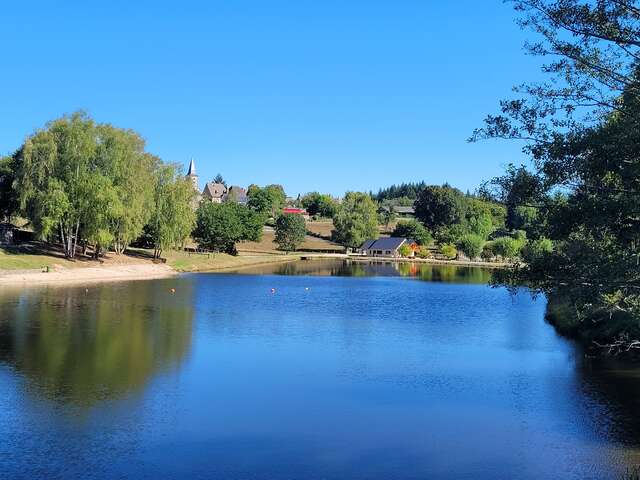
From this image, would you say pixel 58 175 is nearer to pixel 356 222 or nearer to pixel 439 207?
pixel 356 222

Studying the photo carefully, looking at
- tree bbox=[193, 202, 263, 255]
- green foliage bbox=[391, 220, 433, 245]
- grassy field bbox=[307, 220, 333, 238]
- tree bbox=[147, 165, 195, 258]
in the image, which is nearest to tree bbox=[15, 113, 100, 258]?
tree bbox=[147, 165, 195, 258]

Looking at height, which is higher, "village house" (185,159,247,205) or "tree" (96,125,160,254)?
"village house" (185,159,247,205)

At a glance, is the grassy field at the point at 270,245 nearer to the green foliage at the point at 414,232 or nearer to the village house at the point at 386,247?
the village house at the point at 386,247

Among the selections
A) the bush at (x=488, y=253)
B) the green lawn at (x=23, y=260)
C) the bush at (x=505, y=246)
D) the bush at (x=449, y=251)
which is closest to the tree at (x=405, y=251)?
the bush at (x=449, y=251)

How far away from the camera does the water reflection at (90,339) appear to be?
20.8m

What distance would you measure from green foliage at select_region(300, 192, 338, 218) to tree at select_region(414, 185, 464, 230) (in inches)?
1107

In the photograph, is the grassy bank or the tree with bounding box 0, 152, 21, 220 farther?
the grassy bank

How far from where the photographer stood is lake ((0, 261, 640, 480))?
14.6 meters

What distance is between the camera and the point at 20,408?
17.5 meters

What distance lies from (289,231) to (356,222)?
1470cm

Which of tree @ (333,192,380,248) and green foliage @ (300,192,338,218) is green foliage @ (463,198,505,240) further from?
green foliage @ (300,192,338,218)

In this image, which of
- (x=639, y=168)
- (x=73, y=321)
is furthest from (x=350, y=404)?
(x=73, y=321)

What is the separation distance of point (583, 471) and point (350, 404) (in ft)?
22.9

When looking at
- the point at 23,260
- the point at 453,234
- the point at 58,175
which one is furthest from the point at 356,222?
the point at 23,260
